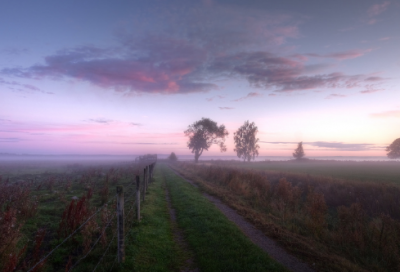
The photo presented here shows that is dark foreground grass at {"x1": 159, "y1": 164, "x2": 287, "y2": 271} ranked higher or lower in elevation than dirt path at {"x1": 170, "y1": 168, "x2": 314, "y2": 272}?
higher

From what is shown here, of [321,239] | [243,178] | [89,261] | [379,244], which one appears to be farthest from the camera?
[243,178]

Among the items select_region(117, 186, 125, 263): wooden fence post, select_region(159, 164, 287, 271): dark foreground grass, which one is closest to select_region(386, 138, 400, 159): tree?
select_region(159, 164, 287, 271): dark foreground grass

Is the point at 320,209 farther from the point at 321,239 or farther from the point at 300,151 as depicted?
the point at 300,151

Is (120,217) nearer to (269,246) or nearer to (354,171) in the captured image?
(269,246)

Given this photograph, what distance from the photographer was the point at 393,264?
25.0 ft

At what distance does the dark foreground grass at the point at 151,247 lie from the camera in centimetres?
610

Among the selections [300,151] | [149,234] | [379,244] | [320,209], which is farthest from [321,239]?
[300,151]

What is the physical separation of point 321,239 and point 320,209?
2.89m

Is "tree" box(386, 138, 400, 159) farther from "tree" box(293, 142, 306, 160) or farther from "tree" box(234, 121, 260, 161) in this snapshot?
"tree" box(234, 121, 260, 161)

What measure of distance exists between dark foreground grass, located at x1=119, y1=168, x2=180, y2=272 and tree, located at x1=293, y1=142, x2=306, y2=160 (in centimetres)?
8382

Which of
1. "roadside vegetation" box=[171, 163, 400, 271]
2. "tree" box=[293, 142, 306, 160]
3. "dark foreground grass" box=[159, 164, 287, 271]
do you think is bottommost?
"roadside vegetation" box=[171, 163, 400, 271]

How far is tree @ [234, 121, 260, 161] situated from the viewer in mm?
69062

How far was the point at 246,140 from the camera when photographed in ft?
228

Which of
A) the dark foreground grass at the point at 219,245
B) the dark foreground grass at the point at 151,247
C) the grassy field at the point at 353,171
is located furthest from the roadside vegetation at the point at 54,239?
the grassy field at the point at 353,171
